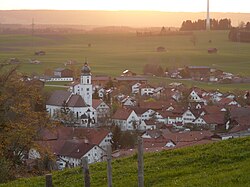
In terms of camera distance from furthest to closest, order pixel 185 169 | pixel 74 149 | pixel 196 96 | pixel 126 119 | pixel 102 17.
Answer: pixel 102 17 < pixel 196 96 < pixel 126 119 < pixel 74 149 < pixel 185 169

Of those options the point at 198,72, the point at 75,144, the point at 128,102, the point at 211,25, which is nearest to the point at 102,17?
the point at 211,25

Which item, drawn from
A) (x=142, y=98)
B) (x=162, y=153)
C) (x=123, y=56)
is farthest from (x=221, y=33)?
(x=162, y=153)

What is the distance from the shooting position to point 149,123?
44.5 m

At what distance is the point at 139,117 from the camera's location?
46469 millimetres

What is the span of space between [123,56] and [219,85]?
36.8m

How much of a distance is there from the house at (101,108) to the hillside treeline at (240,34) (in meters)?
63.0

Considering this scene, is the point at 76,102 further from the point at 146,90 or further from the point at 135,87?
the point at 135,87

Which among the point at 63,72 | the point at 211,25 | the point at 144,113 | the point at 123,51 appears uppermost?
the point at 211,25

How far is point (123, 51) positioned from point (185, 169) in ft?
336

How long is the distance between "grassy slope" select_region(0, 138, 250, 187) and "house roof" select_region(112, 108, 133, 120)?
33.2 meters

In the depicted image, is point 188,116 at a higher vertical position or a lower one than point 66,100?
lower

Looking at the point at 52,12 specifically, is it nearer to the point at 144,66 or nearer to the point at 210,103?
the point at 144,66

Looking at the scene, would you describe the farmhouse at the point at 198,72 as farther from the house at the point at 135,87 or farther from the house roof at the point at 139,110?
the house roof at the point at 139,110

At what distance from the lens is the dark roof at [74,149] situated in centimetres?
2800
